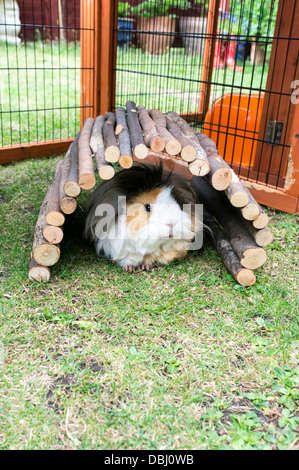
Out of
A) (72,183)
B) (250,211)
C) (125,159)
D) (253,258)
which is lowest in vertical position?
(253,258)

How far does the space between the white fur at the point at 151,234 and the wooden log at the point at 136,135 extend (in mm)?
249

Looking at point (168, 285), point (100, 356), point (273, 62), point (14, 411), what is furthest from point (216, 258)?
point (273, 62)

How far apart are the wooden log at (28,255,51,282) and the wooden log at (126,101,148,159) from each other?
73cm

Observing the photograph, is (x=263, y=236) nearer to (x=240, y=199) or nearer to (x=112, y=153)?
(x=240, y=199)

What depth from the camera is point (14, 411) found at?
1442 millimetres

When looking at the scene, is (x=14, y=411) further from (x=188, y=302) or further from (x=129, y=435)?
(x=188, y=302)

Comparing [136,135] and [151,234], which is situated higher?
[136,135]

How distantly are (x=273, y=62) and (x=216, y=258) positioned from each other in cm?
184

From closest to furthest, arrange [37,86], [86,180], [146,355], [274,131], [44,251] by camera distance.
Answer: [146,355] → [86,180] → [44,251] → [274,131] → [37,86]

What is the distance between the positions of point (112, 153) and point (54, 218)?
42cm

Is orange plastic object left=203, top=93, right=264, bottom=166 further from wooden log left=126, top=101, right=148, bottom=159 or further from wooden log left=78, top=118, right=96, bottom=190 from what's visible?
wooden log left=78, top=118, right=96, bottom=190

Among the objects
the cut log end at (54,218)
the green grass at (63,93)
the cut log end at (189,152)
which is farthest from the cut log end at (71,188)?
the green grass at (63,93)

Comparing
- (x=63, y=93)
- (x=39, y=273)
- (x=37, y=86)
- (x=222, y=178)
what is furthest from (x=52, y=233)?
(x=37, y=86)

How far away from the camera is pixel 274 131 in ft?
11.5
